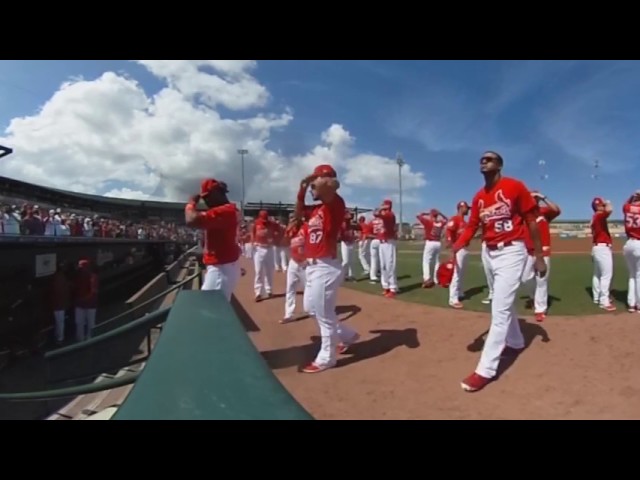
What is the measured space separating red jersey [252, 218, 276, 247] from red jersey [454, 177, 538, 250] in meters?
4.70

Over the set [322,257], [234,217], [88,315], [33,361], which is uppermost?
[234,217]

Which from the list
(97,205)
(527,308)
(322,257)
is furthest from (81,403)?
(97,205)

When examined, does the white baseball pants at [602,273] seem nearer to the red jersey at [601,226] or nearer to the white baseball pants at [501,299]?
the red jersey at [601,226]

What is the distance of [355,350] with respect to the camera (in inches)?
160

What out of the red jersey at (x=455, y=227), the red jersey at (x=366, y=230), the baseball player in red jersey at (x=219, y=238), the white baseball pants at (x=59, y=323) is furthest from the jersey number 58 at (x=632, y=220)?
the white baseball pants at (x=59, y=323)

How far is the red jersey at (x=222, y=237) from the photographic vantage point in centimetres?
362

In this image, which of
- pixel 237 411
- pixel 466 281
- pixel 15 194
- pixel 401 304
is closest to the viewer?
pixel 237 411

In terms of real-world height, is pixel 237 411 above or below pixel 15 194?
below

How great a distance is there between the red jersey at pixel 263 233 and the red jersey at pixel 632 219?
17.6 feet

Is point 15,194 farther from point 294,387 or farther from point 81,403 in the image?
point 294,387

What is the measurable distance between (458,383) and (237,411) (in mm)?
2382

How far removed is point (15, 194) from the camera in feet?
→ 30.5

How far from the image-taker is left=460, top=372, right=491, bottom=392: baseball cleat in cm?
295

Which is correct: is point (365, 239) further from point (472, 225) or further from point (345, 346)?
point (472, 225)
